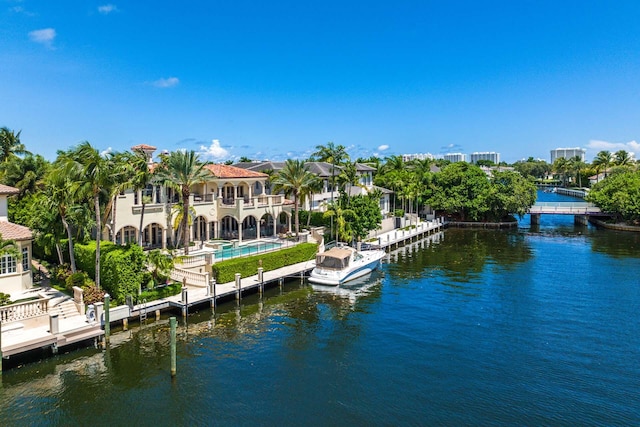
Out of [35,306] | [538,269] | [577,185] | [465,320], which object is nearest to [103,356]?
[35,306]

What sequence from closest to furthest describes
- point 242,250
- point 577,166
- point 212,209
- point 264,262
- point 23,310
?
point 23,310
point 242,250
point 264,262
point 212,209
point 577,166

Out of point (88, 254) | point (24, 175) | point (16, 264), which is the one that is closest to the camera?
point (16, 264)

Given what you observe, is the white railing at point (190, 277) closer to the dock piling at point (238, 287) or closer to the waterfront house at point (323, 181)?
the dock piling at point (238, 287)

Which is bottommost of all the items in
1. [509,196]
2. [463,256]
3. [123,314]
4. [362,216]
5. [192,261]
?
[463,256]

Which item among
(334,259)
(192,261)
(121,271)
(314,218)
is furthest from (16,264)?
(314,218)

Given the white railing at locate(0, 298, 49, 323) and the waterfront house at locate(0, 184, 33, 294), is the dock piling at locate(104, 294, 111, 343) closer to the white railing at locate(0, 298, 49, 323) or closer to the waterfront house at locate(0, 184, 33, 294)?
the white railing at locate(0, 298, 49, 323)

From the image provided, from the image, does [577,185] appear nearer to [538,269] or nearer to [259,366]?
[538,269]

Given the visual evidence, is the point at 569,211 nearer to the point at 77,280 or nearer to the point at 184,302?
the point at 184,302

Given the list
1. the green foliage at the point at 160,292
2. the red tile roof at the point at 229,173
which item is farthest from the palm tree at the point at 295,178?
the green foliage at the point at 160,292
